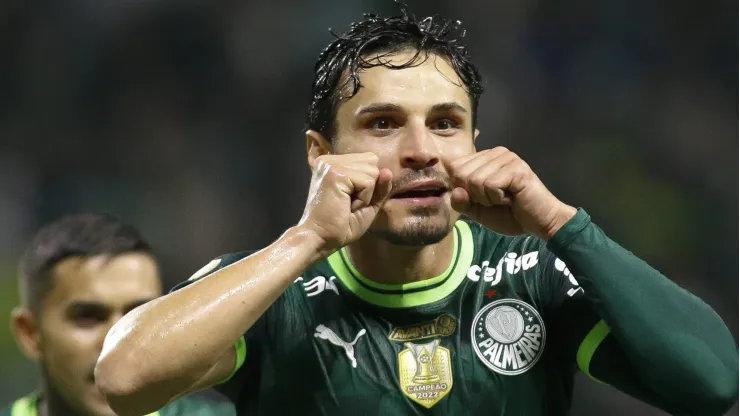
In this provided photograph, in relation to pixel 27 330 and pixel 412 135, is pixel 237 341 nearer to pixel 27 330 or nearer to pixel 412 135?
pixel 412 135

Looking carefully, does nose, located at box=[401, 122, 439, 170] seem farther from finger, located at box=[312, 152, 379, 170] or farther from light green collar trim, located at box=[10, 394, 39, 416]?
light green collar trim, located at box=[10, 394, 39, 416]

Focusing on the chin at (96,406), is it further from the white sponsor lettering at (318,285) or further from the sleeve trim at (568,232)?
the sleeve trim at (568,232)

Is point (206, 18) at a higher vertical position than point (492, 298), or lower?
higher

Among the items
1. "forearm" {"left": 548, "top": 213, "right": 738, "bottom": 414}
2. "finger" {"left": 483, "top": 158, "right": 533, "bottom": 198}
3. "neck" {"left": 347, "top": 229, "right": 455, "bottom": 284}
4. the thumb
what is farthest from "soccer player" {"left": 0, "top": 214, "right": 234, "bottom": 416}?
"forearm" {"left": 548, "top": 213, "right": 738, "bottom": 414}

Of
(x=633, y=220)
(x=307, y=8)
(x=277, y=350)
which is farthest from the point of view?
(x=307, y=8)

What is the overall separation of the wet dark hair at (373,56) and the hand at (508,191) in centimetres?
35

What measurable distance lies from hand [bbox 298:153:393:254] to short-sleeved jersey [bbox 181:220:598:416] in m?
0.29

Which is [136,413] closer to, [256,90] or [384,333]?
[384,333]

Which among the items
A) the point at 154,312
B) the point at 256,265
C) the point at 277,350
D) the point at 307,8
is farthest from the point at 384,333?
the point at 307,8

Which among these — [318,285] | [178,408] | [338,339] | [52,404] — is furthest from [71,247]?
[338,339]

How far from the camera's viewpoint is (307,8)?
4.70 metres

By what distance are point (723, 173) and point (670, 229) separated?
389mm

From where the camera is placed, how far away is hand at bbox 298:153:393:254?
208 centimetres

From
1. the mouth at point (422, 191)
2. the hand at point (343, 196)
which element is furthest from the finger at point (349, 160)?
the mouth at point (422, 191)
